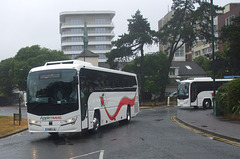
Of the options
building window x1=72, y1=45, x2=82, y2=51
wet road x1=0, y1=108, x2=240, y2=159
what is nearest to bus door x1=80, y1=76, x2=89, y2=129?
wet road x1=0, y1=108, x2=240, y2=159

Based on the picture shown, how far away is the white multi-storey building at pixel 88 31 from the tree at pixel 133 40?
57159 mm

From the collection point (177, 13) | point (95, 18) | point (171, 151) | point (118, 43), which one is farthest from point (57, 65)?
point (95, 18)

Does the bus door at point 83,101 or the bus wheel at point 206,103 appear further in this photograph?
the bus wheel at point 206,103

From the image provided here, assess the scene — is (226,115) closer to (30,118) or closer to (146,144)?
(146,144)

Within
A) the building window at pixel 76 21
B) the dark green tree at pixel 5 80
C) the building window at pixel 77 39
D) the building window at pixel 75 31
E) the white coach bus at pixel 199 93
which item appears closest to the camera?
the white coach bus at pixel 199 93

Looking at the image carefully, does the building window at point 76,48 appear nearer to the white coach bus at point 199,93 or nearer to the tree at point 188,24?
the tree at point 188,24

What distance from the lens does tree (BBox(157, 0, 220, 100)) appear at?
1649 inches

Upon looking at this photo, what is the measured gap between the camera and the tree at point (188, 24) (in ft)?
137

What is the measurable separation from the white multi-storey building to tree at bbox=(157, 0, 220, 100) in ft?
197

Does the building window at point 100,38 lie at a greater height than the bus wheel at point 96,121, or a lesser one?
greater

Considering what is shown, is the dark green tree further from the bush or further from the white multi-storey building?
the bush

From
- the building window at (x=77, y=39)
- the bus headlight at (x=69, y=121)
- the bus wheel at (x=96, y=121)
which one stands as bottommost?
the bus wheel at (x=96, y=121)

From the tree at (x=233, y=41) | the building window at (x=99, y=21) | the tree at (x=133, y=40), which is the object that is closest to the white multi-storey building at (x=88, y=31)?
the building window at (x=99, y=21)

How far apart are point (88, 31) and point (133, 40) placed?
208ft
